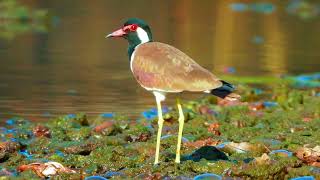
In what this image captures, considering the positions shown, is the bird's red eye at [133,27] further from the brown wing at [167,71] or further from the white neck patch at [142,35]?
the brown wing at [167,71]

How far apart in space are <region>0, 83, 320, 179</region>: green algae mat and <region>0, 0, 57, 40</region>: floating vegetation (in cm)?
1215

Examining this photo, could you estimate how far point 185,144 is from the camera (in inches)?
328

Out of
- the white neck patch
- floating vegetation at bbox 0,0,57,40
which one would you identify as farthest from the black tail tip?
floating vegetation at bbox 0,0,57,40

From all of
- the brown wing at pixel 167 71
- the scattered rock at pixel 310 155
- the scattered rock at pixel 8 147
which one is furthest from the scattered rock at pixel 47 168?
the scattered rock at pixel 310 155

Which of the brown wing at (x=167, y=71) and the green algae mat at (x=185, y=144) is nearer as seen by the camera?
the green algae mat at (x=185, y=144)

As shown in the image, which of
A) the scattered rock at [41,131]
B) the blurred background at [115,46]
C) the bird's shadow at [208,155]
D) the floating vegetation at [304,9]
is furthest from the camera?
the floating vegetation at [304,9]

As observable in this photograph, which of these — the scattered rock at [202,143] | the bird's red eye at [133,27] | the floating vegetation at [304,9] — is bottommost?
the scattered rock at [202,143]

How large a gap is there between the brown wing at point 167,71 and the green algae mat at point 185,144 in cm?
62

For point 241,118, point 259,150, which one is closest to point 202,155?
point 259,150

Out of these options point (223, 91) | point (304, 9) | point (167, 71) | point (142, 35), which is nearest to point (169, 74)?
point (167, 71)

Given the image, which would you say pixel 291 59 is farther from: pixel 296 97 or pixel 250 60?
pixel 296 97

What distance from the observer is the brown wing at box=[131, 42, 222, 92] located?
6941 millimetres

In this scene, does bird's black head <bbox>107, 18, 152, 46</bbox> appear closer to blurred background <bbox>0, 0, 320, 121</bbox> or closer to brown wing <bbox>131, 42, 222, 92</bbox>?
brown wing <bbox>131, 42, 222, 92</bbox>

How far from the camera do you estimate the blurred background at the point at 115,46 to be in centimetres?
1229
